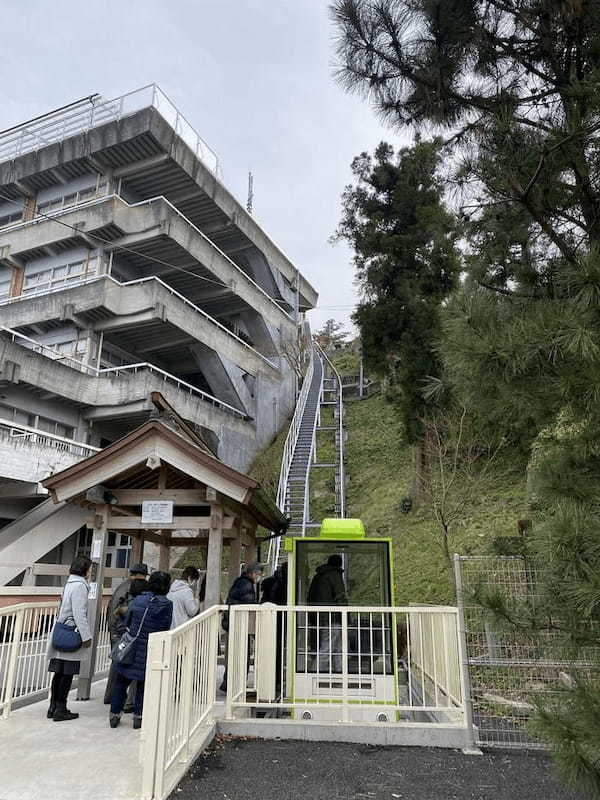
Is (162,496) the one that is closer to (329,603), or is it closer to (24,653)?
(24,653)

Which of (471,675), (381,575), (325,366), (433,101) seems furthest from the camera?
(325,366)

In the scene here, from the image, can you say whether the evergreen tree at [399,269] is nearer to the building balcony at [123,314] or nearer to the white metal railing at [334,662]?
the building balcony at [123,314]

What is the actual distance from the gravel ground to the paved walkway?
0.55 meters

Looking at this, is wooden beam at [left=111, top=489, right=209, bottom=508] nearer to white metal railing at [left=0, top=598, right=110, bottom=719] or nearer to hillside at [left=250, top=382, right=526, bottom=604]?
white metal railing at [left=0, top=598, right=110, bottom=719]

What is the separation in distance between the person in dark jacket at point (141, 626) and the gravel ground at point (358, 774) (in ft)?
3.33

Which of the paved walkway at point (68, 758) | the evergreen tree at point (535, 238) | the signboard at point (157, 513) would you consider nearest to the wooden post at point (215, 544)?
the signboard at point (157, 513)

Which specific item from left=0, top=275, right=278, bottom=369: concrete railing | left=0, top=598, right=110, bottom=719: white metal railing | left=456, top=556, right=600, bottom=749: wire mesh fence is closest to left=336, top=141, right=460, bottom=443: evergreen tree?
left=0, top=275, right=278, bottom=369: concrete railing

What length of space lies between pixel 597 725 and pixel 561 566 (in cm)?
71

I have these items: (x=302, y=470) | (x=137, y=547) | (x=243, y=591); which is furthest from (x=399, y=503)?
(x=243, y=591)

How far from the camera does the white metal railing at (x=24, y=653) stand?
5824mm

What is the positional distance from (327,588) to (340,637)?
0.59 m

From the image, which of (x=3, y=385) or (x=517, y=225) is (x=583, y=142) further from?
(x=3, y=385)

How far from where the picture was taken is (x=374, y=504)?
17359 millimetres

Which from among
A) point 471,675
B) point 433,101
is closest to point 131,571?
point 471,675
